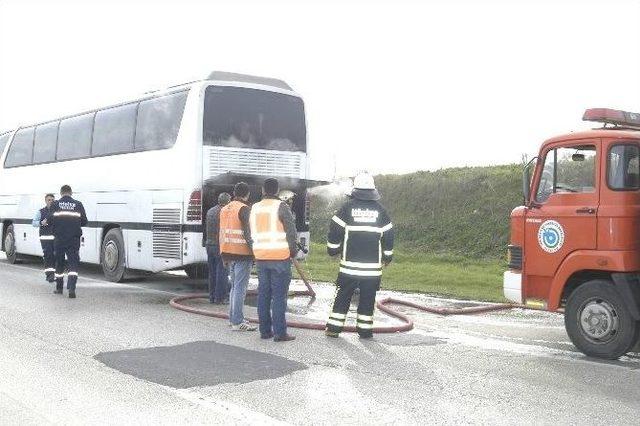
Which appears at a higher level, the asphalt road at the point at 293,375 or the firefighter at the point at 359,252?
the firefighter at the point at 359,252


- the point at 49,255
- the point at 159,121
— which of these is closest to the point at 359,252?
the point at 159,121

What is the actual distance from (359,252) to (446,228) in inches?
640

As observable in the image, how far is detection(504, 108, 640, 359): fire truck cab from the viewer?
7.36 m

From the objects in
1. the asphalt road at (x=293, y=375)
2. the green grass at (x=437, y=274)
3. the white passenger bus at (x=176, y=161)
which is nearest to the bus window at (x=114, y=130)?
the white passenger bus at (x=176, y=161)

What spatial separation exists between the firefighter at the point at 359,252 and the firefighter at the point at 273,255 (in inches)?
21.1

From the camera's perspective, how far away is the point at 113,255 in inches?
570

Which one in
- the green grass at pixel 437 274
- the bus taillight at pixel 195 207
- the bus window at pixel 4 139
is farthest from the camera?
the bus window at pixel 4 139

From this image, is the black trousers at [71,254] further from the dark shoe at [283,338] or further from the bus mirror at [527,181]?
the bus mirror at [527,181]

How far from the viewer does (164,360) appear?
6.91 meters

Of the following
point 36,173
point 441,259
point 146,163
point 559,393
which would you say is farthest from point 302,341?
point 441,259

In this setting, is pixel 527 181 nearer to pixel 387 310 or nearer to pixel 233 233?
pixel 387 310

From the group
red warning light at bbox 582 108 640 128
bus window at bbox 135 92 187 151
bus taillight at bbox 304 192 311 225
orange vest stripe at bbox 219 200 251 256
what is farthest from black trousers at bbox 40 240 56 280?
red warning light at bbox 582 108 640 128

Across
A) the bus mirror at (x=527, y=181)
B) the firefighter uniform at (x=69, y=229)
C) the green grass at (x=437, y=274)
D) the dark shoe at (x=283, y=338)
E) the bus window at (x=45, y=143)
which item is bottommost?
the green grass at (x=437, y=274)

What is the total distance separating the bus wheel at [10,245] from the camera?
62.8 ft
